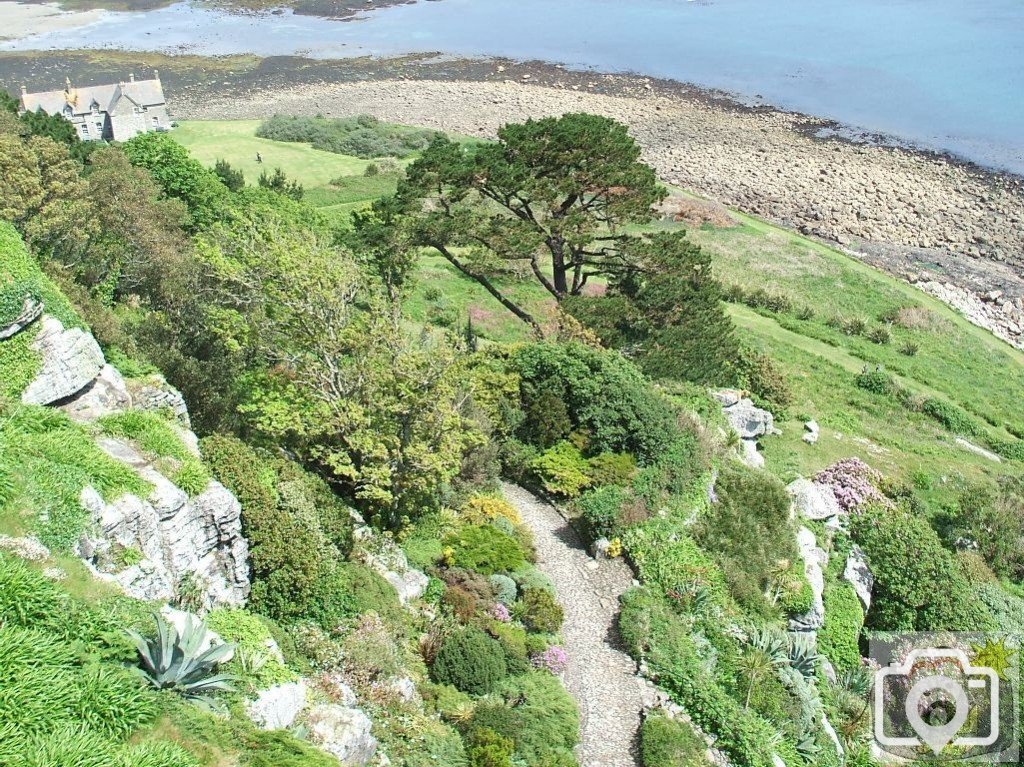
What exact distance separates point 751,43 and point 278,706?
114 m

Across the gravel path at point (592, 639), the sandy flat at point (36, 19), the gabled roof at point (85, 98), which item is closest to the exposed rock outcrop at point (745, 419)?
the gravel path at point (592, 639)

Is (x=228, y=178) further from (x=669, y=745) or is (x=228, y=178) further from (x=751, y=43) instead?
(x=751, y=43)

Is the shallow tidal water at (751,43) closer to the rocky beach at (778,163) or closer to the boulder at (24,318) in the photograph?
the rocky beach at (778,163)

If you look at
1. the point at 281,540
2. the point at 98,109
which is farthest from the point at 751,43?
the point at 281,540

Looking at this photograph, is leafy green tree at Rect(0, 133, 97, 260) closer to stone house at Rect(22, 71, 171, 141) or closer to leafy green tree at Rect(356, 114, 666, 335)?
leafy green tree at Rect(356, 114, 666, 335)

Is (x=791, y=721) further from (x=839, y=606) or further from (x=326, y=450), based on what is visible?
(x=326, y=450)

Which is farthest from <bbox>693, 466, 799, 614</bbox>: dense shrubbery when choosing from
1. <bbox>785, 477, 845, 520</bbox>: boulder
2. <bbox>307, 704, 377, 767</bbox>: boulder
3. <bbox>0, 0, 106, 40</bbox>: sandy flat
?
<bbox>0, 0, 106, 40</bbox>: sandy flat

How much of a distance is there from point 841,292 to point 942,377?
10.5 metres

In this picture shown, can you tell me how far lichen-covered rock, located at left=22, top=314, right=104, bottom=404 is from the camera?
1777 cm

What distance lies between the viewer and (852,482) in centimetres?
3200

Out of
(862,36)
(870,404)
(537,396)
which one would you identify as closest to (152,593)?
(537,396)

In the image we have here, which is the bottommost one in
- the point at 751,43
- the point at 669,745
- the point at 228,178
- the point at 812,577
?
the point at 812,577

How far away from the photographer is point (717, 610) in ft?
74.6

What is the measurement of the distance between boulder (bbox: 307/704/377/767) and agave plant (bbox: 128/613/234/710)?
7.35 ft
